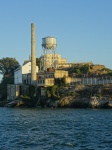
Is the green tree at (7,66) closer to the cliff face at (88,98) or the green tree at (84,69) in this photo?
the green tree at (84,69)

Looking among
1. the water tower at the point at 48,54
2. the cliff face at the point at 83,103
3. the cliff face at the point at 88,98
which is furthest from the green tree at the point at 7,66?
the cliff face at the point at 83,103

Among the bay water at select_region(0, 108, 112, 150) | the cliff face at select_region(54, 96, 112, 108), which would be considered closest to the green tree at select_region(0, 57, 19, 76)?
the cliff face at select_region(54, 96, 112, 108)

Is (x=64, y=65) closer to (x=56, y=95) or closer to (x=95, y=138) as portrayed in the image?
(x=56, y=95)

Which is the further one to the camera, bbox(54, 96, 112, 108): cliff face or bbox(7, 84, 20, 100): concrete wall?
bbox(7, 84, 20, 100): concrete wall

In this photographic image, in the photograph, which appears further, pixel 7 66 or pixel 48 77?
pixel 7 66

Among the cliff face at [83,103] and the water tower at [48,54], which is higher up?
the water tower at [48,54]

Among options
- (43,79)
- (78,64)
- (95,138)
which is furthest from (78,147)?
(78,64)

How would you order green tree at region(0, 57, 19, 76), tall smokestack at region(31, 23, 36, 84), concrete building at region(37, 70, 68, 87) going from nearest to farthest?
concrete building at region(37, 70, 68, 87), tall smokestack at region(31, 23, 36, 84), green tree at region(0, 57, 19, 76)

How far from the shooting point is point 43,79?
117m

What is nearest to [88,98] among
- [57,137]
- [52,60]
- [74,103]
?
[74,103]

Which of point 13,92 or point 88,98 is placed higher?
point 13,92

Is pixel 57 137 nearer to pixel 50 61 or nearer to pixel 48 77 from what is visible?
pixel 48 77

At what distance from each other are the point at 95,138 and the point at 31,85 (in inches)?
3076

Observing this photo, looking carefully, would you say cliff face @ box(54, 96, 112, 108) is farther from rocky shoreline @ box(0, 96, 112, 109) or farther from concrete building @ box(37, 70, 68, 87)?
concrete building @ box(37, 70, 68, 87)
